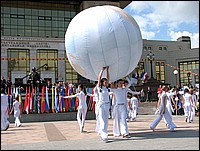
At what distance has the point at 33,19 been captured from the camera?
41500 mm

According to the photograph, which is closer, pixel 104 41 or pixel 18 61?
pixel 104 41

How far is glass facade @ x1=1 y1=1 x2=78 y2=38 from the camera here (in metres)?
40.2

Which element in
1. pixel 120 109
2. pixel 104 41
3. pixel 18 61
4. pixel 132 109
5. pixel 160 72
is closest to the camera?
pixel 104 41

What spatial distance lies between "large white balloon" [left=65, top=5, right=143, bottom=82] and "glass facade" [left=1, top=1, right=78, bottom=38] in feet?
109

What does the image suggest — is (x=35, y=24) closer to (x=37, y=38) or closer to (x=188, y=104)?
(x=37, y=38)

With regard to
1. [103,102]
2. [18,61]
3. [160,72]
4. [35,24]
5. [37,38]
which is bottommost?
[103,102]

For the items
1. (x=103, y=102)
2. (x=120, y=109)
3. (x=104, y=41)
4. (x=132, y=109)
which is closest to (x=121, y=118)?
(x=120, y=109)

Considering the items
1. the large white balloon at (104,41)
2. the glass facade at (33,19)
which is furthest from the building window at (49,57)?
the large white balloon at (104,41)

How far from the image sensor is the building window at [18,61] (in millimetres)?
38756

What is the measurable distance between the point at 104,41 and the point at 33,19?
35.4m

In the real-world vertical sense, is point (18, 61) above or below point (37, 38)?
below

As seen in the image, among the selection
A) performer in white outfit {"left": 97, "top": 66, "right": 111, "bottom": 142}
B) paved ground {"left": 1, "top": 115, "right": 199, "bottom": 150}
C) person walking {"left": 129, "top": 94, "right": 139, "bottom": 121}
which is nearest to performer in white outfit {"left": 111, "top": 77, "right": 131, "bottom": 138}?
paved ground {"left": 1, "top": 115, "right": 199, "bottom": 150}

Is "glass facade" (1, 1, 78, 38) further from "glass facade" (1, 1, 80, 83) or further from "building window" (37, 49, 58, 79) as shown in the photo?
"building window" (37, 49, 58, 79)

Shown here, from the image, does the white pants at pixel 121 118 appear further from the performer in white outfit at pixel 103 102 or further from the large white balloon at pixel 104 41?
the large white balloon at pixel 104 41
